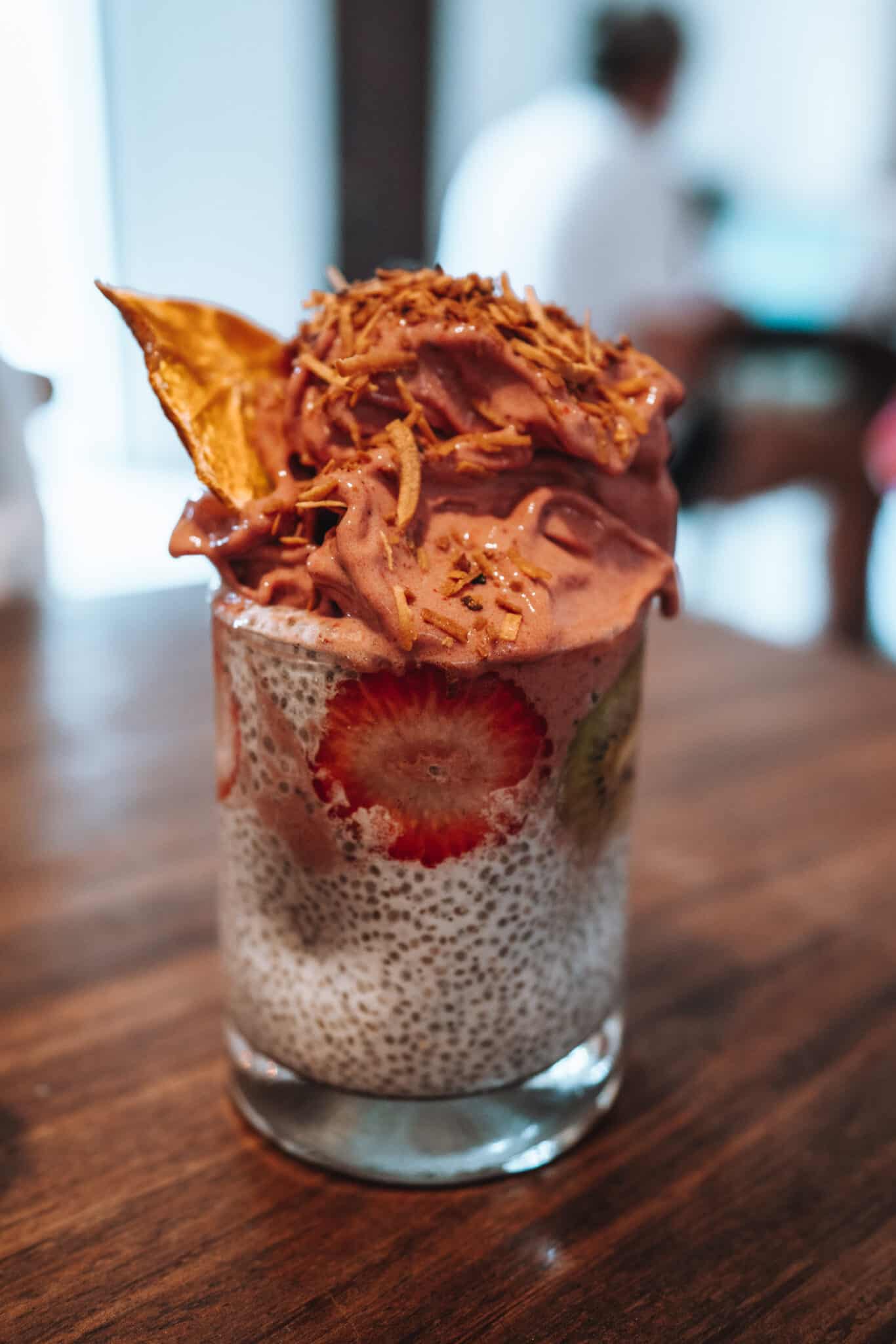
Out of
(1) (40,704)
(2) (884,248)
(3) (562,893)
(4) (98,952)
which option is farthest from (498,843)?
(2) (884,248)

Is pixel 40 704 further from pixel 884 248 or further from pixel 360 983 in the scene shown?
pixel 884 248

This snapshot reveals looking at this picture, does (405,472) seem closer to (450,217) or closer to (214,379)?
(214,379)

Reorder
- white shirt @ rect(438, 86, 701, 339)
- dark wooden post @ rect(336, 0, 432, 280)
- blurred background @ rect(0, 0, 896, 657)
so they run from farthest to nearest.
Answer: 1. dark wooden post @ rect(336, 0, 432, 280)
2. blurred background @ rect(0, 0, 896, 657)
3. white shirt @ rect(438, 86, 701, 339)

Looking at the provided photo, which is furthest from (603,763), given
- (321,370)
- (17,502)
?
(17,502)

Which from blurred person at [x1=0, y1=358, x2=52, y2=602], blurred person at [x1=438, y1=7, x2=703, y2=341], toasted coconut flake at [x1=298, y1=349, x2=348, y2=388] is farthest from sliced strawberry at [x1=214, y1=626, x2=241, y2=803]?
blurred person at [x1=438, y1=7, x2=703, y2=341]

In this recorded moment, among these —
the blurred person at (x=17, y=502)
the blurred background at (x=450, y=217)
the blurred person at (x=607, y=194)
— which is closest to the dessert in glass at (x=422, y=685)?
the blurred person at (x=17, y=502)

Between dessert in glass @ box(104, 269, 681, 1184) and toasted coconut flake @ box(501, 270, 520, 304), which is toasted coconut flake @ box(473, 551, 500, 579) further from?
toasted coconut flake @ box(501, 270, 520, 304)

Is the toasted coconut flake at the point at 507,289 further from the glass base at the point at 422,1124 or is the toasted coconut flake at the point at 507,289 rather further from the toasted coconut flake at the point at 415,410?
the glass base at the point at 422,1124
